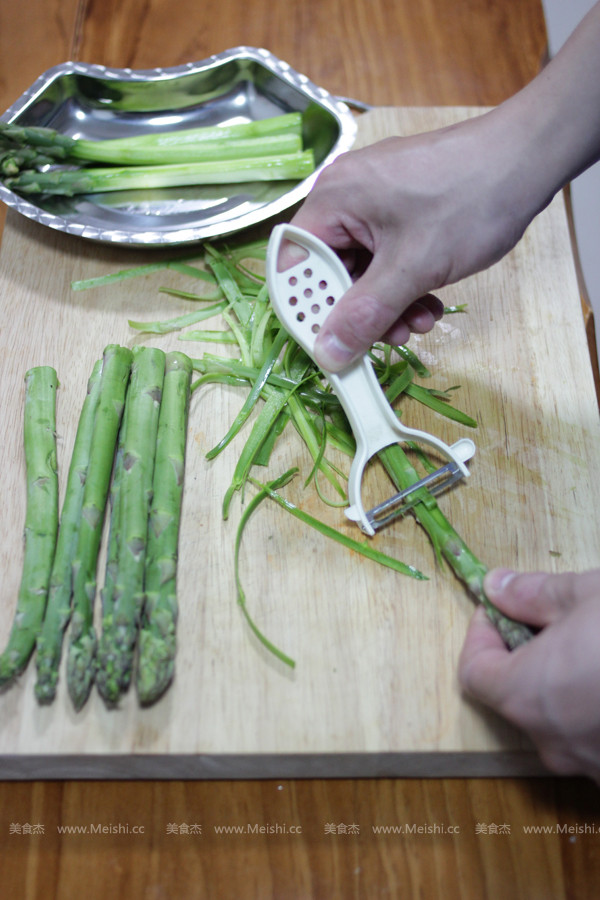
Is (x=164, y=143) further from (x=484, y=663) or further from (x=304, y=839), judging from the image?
(x=304, y=839)

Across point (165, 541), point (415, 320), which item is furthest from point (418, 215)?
point (165, 541)

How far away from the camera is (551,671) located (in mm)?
1459

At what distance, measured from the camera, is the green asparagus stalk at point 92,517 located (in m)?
1.75

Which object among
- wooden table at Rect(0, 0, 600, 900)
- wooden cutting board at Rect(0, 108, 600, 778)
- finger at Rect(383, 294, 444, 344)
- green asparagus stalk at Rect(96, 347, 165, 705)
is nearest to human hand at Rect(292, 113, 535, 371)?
finger at Rect(383, 294, 444, 344)

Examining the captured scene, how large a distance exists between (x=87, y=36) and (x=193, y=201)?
1.27 metres

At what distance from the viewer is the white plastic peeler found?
1.90m

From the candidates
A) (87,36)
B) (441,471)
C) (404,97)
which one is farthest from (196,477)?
(87,36)

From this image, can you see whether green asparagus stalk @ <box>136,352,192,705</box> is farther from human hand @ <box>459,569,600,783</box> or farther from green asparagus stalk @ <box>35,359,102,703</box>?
human hand @ <box>459,569,600,783</box>

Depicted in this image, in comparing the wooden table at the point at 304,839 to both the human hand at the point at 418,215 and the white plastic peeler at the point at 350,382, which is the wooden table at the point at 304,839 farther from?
the human hand at the point at 418,215

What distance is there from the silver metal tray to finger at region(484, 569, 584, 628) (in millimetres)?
1464

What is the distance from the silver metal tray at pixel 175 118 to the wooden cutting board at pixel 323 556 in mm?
150

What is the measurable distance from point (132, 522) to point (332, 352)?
0.71 meters

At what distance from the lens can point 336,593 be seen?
6.25 ft

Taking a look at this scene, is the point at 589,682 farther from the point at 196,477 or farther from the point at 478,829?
the point at 196,477
